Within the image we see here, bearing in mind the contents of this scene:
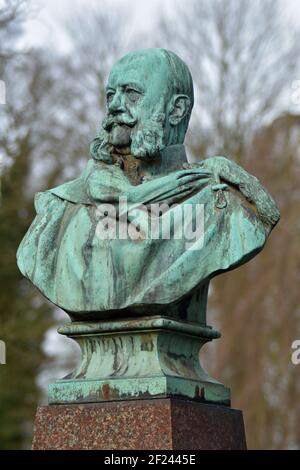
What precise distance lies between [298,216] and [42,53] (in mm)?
4315

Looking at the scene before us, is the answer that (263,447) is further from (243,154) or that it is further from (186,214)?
(186,214)

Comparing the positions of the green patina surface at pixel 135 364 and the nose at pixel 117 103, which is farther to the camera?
the nose at pixel 117 103

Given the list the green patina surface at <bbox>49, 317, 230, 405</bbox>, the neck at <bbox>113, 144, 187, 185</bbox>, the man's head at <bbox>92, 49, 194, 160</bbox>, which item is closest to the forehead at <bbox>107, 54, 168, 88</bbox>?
the man's head at <bbox>92, 49, 194, 160</bbox>

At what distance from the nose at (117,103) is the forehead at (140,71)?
0.06 metres

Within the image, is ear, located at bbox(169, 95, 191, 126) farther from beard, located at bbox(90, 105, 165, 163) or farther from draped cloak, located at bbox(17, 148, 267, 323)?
draped cloak, located at bbox(17, 148, 267, 323)

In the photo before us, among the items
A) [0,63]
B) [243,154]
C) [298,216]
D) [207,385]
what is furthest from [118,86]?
[243,154]

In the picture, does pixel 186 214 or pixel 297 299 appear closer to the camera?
pixel 186 214

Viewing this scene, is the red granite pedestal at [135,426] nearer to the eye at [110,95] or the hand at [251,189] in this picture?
the hand at [251,189]

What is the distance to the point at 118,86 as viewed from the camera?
670 cm

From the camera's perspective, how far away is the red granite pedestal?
243 inches

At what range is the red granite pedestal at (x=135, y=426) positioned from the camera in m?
6.16

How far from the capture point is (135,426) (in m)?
6.19

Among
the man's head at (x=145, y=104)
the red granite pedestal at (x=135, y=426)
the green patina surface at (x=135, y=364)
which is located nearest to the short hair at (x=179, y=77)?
the man's head at (x=145, y=104)

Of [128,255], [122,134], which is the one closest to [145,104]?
[122,134]
